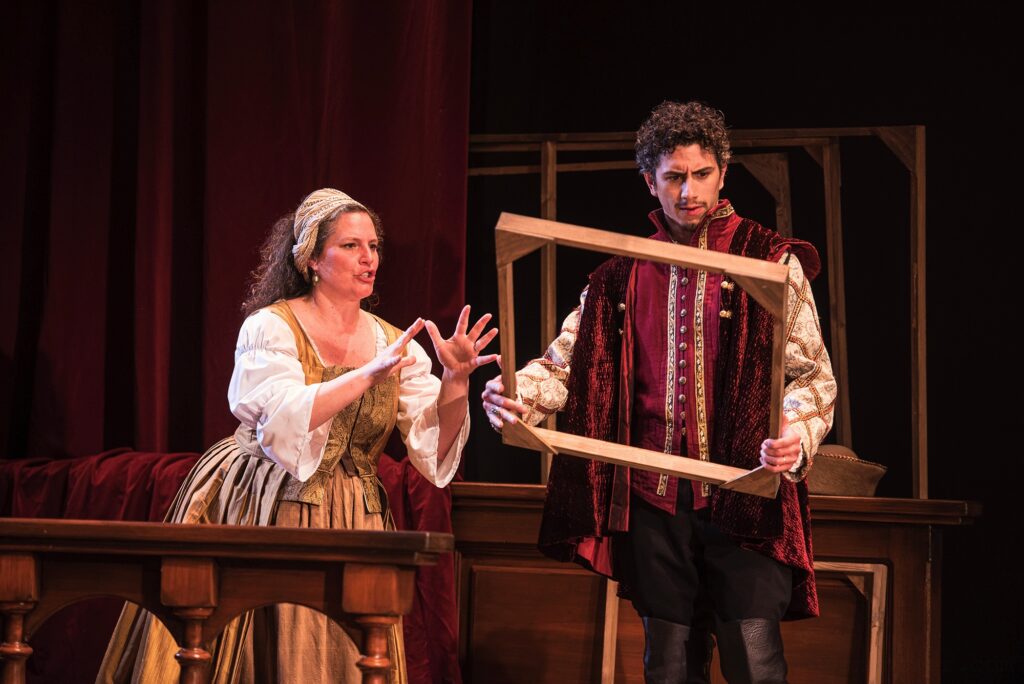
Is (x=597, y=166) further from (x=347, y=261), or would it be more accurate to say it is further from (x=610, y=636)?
(x=610, y=636)

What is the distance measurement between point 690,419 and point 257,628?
Answer: 118 centimetres

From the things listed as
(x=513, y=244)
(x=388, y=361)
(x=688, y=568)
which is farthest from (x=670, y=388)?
(x=388, y=361)

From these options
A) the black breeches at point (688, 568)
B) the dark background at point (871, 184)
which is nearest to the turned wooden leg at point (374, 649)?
the black breeches at point (688, 568)

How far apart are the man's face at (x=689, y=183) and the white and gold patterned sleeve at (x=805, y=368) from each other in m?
0.23

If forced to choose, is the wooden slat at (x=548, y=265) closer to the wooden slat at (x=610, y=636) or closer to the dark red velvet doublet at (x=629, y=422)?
the wooden slat at (x=610, y=636)

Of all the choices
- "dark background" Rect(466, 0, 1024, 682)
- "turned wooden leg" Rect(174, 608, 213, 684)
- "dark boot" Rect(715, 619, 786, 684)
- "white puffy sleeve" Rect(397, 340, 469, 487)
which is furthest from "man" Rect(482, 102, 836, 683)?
"dark background" Rect(466, 0, 1024, 682)

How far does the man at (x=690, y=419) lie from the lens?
2.24 metres

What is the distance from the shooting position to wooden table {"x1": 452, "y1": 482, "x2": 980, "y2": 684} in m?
3.19

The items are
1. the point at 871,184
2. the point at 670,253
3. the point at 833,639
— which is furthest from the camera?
the point at 871,184

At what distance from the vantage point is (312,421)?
258cm

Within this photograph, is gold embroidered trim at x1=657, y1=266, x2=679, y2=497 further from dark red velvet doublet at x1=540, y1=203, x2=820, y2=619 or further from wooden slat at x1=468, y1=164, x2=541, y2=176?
wooden slat at x1=468, y1=164, x2=541, y2=176

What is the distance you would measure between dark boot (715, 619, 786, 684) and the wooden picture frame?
0.93 feet

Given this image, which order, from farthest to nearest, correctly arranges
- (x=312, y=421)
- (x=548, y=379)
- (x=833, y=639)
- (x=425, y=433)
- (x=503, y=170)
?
(x=503, y=170)
(x=833, y=639)
(x=425, y=433)
(x=312, y=421)
(x=548, y=379)

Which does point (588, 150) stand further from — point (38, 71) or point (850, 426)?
point (38, 71)
